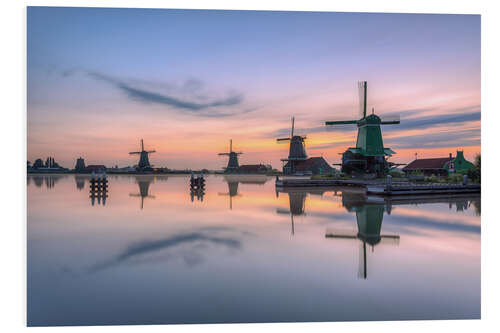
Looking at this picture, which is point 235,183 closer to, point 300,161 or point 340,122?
point 340,122

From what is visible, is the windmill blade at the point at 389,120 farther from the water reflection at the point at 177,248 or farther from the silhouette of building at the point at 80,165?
the silhouette of building at the point at 80,165

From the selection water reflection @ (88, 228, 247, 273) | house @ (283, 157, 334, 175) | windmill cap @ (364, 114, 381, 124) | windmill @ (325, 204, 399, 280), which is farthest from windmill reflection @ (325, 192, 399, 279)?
house @ (283, 157, 334, 175)

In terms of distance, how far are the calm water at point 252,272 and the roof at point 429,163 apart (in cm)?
3028

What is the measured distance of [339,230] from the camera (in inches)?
360

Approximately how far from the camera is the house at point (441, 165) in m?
33.2

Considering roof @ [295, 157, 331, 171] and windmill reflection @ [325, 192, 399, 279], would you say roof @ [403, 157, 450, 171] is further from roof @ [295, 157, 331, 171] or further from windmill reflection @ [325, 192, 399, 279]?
windmill reflection @ [325, 192, 399, 279]

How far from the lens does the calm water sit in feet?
14.8

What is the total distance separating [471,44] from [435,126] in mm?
5885

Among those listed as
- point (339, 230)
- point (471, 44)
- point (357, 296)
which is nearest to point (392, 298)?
point (357, 296)

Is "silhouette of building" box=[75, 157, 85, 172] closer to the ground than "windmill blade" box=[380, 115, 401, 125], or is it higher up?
closer to the ground

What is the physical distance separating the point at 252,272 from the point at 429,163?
3884 centimetres

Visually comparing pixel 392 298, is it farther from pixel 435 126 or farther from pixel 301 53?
pixel 435 126

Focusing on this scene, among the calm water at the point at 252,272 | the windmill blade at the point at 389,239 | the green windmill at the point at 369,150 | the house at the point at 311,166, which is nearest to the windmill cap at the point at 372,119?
the green windmill at the point at 369,150

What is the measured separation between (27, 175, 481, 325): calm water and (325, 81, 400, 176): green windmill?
17965mm
